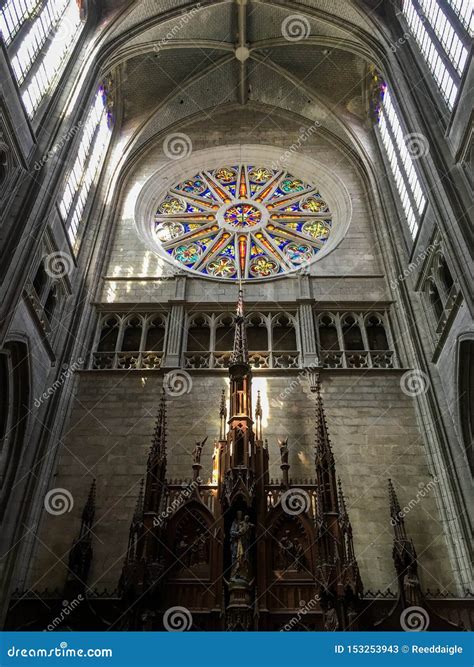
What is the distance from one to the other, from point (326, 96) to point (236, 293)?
9034 mm

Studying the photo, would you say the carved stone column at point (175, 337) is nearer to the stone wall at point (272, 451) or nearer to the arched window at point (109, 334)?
the stone wall at point (272, 451)

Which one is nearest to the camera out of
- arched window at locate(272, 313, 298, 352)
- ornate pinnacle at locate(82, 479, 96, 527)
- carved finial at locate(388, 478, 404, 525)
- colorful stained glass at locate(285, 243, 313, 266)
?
Answer: carved finial at locate(388, 478, 404, 525)

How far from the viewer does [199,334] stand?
1532cm

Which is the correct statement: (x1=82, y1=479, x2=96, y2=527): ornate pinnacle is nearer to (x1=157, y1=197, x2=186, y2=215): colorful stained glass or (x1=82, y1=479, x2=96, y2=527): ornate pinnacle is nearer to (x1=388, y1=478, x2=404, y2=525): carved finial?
(x1=388, y1=478, x2=404, y2=525): carved finial

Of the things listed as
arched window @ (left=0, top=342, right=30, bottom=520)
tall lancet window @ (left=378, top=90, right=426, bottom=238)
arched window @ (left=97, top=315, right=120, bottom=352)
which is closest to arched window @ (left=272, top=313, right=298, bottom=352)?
tall lancet window @ (left=378, top=90, right=426, bottom=238)

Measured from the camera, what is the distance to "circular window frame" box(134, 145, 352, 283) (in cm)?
1772

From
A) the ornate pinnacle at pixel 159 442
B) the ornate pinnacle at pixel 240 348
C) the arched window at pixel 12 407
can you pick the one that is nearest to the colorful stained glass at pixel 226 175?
the ornate pinnacle at pixel 240 348

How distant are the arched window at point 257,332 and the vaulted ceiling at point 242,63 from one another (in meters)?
7.69

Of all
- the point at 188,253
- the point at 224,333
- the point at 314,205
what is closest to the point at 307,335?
the point at 224,333

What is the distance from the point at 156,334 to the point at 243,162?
26.9ft

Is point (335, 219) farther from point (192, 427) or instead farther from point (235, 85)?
point (192, 427)

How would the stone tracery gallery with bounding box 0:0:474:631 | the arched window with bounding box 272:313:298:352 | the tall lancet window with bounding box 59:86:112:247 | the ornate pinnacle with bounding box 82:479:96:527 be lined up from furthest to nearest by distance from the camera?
the tall lancet window with bounding box 59:86:112:247 < the arched window with bounding box 272:313:298:352 < the ornate pinnacle with bounding box 82:479:96:527 < the stone tracery gallery with bounding box 0:0:474:631

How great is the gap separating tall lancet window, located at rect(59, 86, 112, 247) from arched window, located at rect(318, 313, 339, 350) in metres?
6.80

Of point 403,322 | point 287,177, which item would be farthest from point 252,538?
point 287,177
